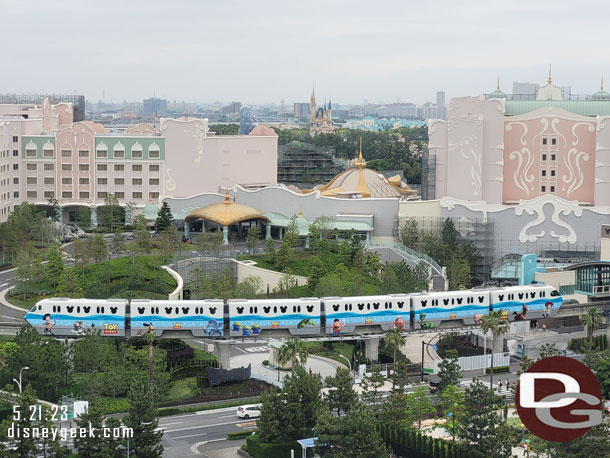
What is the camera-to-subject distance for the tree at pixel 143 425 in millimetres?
42594

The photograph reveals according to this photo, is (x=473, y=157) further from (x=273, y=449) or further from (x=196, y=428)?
(x=273, y=449)

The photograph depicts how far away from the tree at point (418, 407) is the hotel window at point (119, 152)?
60.0 metres

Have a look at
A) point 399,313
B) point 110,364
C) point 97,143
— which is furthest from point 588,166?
point 110,364

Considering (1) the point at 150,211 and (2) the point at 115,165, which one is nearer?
(1) the point at 150,211

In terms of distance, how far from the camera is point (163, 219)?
9338cm

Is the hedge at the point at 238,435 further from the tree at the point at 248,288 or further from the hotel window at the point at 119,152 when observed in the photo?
the hotel window at the point at 119,152

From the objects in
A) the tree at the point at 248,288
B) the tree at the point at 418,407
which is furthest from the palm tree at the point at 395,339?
the tree at the point at 248,288

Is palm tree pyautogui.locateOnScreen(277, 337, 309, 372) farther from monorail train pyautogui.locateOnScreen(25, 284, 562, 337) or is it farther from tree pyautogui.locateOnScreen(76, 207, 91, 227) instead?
tree pyautogui.locateOnScreen(76, 207, 91, 227)

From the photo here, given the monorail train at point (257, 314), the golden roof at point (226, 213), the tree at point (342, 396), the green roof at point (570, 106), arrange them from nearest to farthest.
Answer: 1. the tree at point (342, 396)
2. the monorail train at point (257, 314)
3. the golden roof at point (226, 213)
4. the green roof at point (570, 106)

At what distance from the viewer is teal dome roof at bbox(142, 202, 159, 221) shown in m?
98.5

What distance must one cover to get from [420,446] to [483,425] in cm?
322

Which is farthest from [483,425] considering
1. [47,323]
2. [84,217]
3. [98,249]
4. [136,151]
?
[136,151]

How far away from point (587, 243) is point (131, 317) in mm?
44202

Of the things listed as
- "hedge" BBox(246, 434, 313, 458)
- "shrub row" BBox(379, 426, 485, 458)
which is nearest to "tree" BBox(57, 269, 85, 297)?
"hedge" BBox(246, 434, 313, 458)
